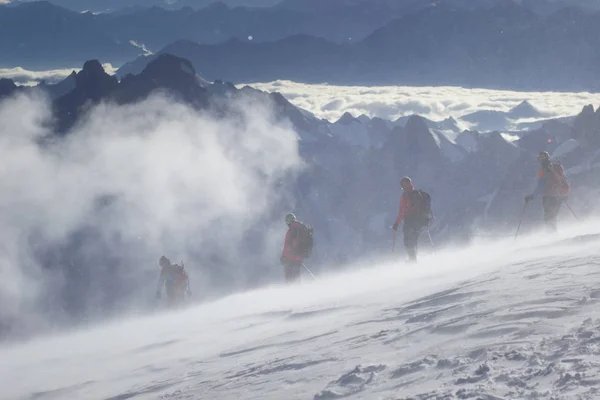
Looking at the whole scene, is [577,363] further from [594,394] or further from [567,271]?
[567,271]

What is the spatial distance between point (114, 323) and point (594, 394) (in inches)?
701

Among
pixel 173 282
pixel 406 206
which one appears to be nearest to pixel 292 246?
pixel 406 206

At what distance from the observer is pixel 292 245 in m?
22.2

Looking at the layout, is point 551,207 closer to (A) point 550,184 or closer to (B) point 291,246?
(A) point 550,184

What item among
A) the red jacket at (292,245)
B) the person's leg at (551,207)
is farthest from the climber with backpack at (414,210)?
the person's leg at (551,207)

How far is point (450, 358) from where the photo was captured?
9461mm

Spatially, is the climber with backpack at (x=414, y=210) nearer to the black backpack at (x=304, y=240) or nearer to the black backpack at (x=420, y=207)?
the black backpack at (x=420, y=207)

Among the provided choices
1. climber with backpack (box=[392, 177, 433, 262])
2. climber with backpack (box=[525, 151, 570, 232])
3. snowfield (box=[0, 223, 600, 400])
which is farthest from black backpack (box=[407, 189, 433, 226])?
climber with backpack (box=[525, 151, 570, 232])

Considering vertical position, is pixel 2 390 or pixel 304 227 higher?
pixel 304 227

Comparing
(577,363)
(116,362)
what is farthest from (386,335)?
(116,362)

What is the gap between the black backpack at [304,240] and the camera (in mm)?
22094

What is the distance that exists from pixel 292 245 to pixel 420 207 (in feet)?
12.9

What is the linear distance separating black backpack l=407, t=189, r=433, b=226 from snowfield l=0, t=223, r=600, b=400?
1.27 m

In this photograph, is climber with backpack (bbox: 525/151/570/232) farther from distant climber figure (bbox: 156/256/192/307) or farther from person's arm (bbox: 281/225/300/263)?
distant climber figure (bbox: 156/256/192/307)
